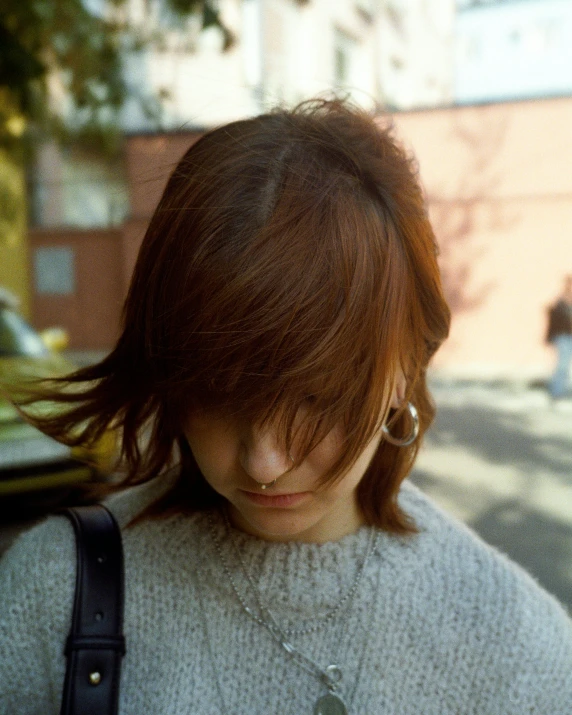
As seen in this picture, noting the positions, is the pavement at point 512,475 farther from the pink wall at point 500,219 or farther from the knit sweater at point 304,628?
the pink wall at point 500,219

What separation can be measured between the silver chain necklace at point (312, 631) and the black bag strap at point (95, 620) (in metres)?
0.18

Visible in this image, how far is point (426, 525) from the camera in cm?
129

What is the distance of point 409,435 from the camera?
1.28m

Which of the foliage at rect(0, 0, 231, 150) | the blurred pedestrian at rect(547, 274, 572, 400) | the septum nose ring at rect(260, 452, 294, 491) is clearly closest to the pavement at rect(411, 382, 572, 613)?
the blurred pedestrian at rect(547, 274, 572, 400)

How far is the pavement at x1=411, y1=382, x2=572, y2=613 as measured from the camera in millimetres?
3588

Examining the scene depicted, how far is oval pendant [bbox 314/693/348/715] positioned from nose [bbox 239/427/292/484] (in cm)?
39

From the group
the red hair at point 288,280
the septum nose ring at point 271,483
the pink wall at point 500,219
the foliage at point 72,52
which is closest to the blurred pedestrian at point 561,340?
the pink wall at point 500,219

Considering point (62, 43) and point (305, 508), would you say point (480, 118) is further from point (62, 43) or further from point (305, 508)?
point (305, 508)

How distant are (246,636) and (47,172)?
1263 centimetres

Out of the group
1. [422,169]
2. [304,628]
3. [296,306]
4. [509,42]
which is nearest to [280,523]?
[304,628]

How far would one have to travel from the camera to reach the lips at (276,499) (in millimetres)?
1052

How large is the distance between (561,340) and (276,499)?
7.90m

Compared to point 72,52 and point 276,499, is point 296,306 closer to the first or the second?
point 276,499

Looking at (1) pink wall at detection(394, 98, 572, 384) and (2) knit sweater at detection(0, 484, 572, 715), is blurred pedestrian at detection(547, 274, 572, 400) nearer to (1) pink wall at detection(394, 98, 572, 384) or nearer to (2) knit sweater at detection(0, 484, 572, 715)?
(1) pink wall at detection(394, 98, 572, 384)
